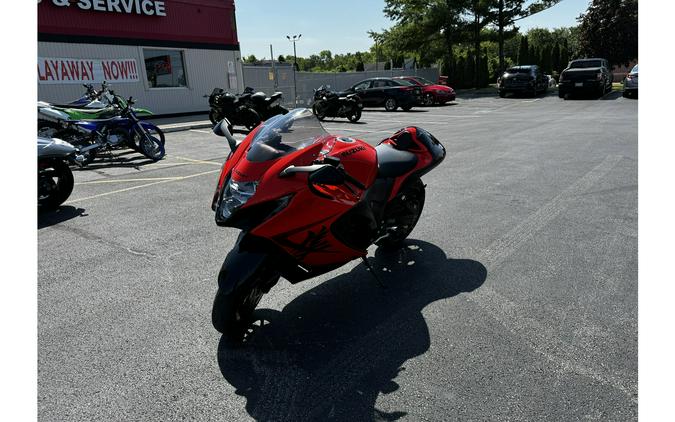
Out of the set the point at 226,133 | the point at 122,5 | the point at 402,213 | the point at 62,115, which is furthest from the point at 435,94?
the point at 226,133

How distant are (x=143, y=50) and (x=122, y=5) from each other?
1.89 metres

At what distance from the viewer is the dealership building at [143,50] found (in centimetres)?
1650

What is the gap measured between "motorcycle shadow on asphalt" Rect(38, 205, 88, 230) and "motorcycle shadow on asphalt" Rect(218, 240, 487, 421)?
3.94 m

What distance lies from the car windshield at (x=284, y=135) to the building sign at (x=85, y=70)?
55.7 ft

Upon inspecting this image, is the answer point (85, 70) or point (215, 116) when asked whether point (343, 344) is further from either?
point (85, 70)

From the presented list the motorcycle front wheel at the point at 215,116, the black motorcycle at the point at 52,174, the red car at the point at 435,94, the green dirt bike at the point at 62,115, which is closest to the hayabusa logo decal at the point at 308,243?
the black motorcycle at the point at 52,174

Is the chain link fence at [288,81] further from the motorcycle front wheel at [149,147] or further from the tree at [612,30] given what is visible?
the tree at [612,30]

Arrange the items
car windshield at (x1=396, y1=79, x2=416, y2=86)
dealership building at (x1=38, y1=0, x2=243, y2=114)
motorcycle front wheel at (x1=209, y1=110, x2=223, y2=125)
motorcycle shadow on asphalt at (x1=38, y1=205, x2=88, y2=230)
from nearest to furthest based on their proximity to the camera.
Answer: motorcycle shadow on asphalt at (x1=38, y1=205, x2=88, y2=230) < motorcycle front wheel at (x1=209, y1=110, x2=223, y2=125) < dealership building at (x1=38, y1=0, x2=243, y2=114) < car windshield at (x1=396, y1=79, x2=416, y2=86)

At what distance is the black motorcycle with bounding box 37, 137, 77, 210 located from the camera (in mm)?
6070

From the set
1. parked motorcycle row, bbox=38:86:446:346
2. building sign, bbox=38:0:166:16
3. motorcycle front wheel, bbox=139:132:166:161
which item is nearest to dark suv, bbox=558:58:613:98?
building sign, bbox=38:0:166:16

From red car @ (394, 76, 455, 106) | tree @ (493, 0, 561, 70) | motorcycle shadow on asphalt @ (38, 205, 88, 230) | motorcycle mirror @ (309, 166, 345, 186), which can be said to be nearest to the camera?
motorcycle mirror @ (309, 166, 345, 186)

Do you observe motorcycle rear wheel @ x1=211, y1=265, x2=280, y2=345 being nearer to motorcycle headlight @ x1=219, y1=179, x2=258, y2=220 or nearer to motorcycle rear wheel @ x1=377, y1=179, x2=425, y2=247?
motorcycle headlight @ x1=219, y1=179, x2=258, y2=220

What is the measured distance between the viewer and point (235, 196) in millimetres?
2744
